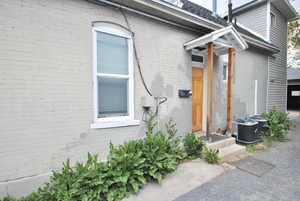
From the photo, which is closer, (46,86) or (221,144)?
(46,86)

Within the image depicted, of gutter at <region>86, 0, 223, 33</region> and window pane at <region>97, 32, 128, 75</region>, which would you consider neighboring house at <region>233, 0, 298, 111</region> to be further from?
window pane at <region>97, 32, 128, 75</region>

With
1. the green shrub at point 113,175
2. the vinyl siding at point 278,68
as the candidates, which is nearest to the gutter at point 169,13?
the green shrub at point 113,175

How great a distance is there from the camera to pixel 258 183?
108 inches

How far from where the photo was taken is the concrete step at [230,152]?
A: 12.1 feet

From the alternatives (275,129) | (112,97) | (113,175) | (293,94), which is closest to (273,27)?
(275,129)

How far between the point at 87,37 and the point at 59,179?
258 cm

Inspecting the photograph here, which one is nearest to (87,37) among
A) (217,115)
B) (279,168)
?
(217,115)

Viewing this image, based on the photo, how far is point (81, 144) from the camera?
289 centimetres

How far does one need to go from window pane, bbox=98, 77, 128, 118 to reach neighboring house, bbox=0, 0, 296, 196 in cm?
2

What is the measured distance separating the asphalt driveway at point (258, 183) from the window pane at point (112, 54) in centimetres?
283

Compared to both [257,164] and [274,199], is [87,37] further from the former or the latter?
[257,164]

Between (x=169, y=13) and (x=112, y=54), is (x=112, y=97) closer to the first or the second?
(x=112, y=54)

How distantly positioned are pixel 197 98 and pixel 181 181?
9.33ft

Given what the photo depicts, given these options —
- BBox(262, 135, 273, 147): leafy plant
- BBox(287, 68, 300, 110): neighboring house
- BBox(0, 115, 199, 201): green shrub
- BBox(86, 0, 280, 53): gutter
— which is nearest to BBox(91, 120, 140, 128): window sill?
BBox(0, 115, 199, 201): green shrub
